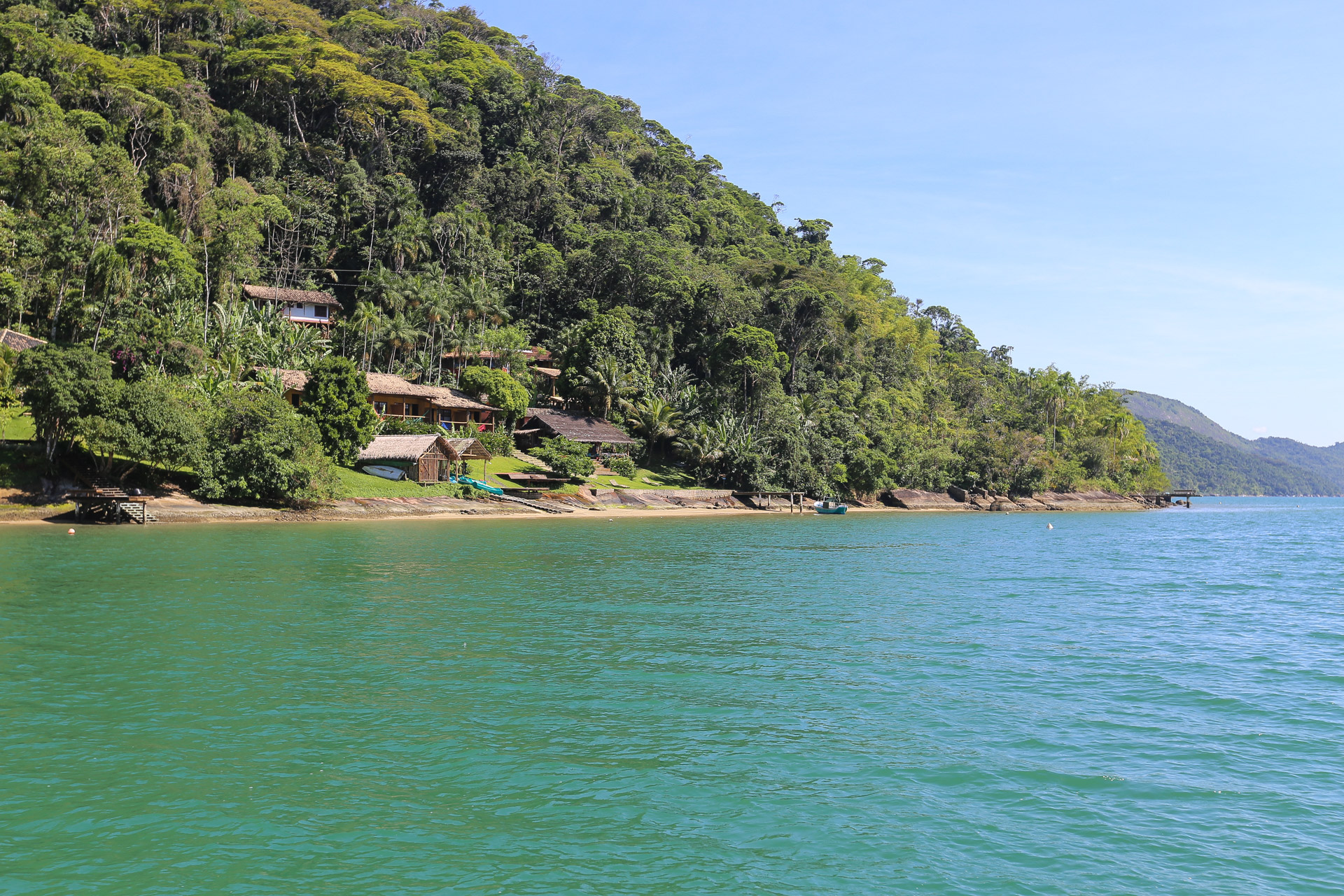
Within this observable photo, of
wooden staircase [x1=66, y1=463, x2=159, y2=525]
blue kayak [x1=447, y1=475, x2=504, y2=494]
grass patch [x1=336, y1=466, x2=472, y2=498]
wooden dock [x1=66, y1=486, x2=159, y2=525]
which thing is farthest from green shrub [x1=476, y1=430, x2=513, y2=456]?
wooden dock [x1=66, y1=486, x2=159, y2=525]

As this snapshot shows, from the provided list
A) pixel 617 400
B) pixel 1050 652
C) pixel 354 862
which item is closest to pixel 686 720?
pixel 354 862

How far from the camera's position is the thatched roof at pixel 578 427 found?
241ft

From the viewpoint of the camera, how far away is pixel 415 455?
57.8 meters

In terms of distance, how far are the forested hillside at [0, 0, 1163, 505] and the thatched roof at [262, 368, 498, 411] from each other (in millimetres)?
3104

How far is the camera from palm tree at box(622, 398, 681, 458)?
7894 cm

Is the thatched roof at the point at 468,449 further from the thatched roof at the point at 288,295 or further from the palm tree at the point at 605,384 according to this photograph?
the thatched roof at the point at 288,295

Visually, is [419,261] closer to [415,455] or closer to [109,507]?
[415,455]

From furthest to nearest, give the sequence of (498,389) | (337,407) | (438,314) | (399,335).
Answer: (438,314) → (399,335) → (498,389) → (337,407)

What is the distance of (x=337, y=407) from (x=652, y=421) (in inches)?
1195

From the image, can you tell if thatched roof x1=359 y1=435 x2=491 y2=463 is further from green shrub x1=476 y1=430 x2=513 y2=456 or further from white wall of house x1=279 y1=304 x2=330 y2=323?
white wall of house x1=279 y1=304 x2=330 y2=323

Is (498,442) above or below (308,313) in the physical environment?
below

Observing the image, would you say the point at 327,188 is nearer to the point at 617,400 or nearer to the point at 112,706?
the point at 617,400

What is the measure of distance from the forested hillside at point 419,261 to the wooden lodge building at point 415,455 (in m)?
10.5

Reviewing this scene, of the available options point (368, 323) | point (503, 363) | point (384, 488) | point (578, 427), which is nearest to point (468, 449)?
point (384, 488)
